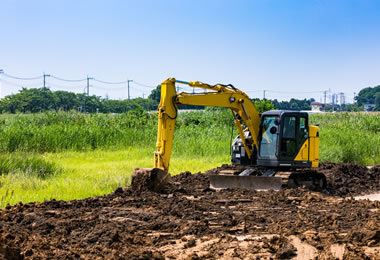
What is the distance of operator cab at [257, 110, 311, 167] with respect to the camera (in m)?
12.9

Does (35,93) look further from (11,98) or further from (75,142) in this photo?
(75,142)

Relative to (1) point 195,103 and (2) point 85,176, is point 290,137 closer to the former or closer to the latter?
(1) point 195,103

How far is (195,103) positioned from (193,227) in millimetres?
4485

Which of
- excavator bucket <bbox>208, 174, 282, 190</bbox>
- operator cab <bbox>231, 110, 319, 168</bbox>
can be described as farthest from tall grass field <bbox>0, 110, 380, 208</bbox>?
operator cab <bbox>231, 110, 319, 168</bbox>

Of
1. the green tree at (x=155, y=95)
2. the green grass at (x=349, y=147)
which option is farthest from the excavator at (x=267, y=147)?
the green tree at (x=155, y=95)

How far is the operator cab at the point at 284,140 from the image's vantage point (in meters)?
12.9

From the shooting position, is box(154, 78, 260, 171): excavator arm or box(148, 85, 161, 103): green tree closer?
box(154, 78, 260, 171): excavator arm

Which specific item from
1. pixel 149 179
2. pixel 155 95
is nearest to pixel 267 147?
pixel 149 179

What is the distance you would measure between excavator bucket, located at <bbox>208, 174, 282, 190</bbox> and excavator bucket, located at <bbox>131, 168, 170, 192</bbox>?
6.80 ft

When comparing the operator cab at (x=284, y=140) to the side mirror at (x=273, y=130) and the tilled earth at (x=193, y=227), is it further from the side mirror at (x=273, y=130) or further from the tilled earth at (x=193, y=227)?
the tilled earth at (x=193, y=227)

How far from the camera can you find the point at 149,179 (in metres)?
11.0

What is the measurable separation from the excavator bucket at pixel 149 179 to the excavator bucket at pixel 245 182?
207 centimetres

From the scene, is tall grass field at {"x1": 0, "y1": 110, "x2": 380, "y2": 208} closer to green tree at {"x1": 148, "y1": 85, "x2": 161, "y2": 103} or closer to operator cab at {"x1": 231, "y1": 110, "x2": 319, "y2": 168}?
operator cab at {"x1": 231, "y1": 110, "x2": 319, "y2": 168}

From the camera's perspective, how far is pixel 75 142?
21656 mm
